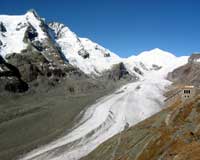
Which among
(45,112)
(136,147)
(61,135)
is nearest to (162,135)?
(136,147)

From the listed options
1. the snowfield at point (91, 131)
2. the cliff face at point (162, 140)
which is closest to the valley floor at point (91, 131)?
the snowfield at point (91, 131)

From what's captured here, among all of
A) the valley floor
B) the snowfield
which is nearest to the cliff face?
the valley floor

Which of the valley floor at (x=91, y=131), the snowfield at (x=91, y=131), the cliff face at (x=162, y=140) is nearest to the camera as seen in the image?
the cliff face at (x=162, y=140)

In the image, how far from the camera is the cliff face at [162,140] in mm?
65438

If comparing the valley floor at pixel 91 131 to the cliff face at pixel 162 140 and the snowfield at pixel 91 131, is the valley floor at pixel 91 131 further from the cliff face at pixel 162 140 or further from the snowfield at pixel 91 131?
the cliff face at pixel 162 140

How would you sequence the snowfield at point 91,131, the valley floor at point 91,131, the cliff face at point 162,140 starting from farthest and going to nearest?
the valley floor at point 91,131 → the snowfield at point 91,131 → the cliff face at point 162,140

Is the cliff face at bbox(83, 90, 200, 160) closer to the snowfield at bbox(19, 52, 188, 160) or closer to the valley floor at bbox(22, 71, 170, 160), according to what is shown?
the valley floor at bbox(22, 71, 170, 160)

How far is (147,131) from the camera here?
85.3m

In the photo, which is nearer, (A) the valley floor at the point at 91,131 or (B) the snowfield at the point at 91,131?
(B) the snowfield at the point at 91,131

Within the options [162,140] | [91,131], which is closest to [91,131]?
[91,131]

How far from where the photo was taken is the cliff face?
65.4 m

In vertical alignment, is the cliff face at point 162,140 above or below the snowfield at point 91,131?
above

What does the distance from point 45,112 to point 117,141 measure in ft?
367

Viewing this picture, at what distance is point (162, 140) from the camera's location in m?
73.6
